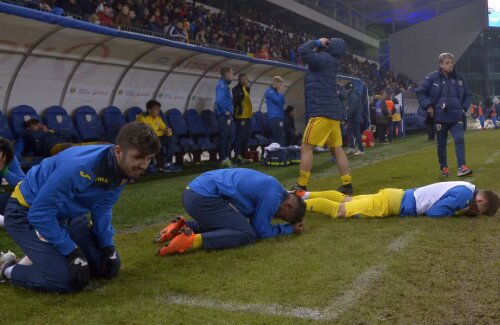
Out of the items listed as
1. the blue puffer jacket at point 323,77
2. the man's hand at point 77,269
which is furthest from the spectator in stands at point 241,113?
the man's hand at point 77,269

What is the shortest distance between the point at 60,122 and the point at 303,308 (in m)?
7.77

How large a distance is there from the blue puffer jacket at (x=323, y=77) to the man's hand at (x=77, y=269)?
4320 millimetres

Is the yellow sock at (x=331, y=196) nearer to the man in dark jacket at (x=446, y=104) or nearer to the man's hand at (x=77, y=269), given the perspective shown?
the man's hand at (x=77, y=269)

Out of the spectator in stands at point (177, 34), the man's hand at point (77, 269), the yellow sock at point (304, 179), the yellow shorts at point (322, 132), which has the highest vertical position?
the spectator in stands at point (177, 34)

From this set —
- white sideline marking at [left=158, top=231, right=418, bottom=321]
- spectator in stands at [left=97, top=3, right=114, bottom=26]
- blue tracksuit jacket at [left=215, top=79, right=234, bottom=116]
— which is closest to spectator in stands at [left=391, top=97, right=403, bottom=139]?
blue tracksuit jacket at [left=215, top=79, right=234, bottom=116]

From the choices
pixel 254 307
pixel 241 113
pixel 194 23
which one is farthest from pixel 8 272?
pixel 194 23

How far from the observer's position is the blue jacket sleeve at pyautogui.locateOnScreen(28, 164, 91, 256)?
113 inches

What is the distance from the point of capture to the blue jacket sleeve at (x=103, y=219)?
11.1 ft

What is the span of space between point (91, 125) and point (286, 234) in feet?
21.6

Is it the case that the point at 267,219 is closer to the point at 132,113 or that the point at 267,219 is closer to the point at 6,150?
the point at 6,150

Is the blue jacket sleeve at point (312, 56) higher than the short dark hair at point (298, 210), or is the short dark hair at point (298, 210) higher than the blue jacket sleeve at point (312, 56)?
the blue jacket sleeve at point (312, 56)

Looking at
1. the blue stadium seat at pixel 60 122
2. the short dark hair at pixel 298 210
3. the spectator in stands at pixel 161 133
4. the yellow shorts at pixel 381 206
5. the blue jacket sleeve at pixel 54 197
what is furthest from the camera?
the spectator in stands at pixel 161 133

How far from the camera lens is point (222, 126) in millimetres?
11180

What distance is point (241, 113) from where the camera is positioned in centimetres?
1173
